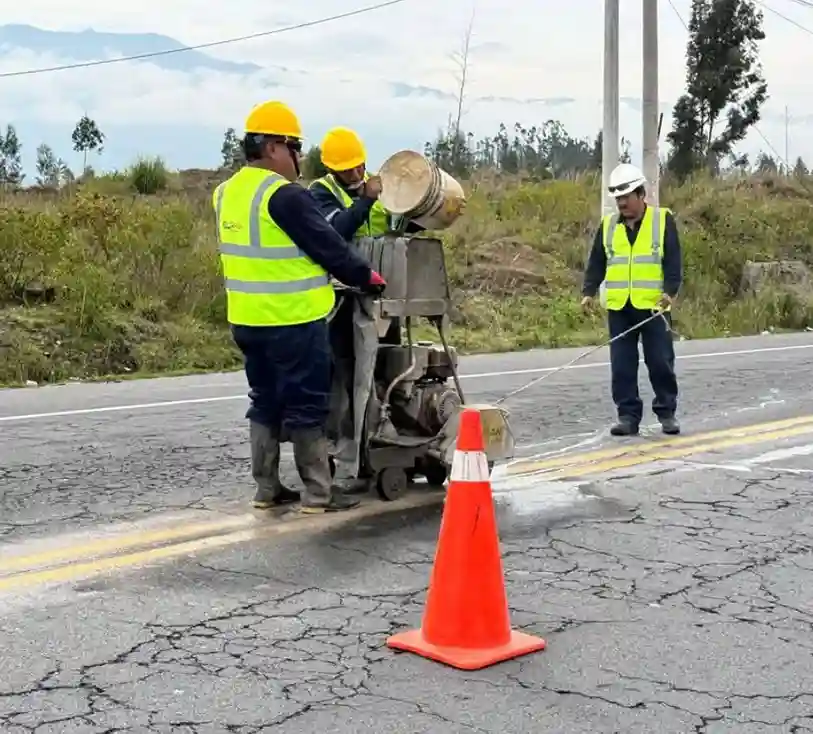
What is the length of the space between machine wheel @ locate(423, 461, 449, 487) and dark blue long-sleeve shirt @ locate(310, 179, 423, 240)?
129 cm

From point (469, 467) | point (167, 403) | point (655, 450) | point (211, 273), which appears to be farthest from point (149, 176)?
point (469, 467)

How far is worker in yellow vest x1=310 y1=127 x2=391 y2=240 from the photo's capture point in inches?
249

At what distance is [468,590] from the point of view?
4.36 m

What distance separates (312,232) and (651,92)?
46.8 feet

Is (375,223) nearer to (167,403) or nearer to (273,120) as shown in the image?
(273,120)

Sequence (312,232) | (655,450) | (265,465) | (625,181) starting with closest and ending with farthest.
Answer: (312,232)
(265,465)
(655,450)
(625,181)

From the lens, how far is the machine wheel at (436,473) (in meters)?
6.76

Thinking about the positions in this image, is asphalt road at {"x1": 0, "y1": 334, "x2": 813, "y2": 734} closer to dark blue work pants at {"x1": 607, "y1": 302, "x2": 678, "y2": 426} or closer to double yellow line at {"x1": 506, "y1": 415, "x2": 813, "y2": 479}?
double yellow line at {"x1": 506, "y1": 415, "x2": 813, "y2": 479}

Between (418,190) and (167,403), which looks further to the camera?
(167,403)

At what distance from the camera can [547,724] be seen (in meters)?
3.76

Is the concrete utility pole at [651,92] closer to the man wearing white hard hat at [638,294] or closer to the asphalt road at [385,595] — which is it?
the man wearing white hard hat at [638,294]

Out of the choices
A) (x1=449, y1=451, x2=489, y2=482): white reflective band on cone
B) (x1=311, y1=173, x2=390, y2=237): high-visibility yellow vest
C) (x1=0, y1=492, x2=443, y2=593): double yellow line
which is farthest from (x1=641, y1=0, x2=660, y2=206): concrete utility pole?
(x1=449, y1=451, x2=489, y2=482): white reflective band on cone

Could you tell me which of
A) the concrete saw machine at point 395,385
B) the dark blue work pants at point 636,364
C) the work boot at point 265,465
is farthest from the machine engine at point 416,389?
the dark blue work pants at point 636,364

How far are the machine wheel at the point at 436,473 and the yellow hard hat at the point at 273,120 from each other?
1.90 metres
